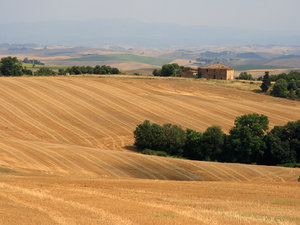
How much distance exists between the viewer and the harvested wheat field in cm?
2267

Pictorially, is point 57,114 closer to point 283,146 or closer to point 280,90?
point 283,146

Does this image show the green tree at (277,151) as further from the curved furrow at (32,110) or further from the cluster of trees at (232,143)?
the curved furrow at (32,110)

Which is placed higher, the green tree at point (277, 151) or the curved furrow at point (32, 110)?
the curved furrow at point (32, 110)

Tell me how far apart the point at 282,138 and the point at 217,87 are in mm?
51556

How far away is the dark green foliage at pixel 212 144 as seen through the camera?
2379 inches

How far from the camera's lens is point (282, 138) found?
2442 inches

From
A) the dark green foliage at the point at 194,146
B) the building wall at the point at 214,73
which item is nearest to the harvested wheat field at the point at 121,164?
the dark green foliage at the point at 194,146

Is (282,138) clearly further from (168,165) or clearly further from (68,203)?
(68,203)

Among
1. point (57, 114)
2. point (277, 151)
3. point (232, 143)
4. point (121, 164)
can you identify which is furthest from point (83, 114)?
point (277, 151)

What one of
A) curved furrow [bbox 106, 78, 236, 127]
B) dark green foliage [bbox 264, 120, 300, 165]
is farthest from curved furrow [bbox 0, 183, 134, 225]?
curved furrow [bbox 106, 78, 236, 127]

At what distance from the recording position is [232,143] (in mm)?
61375

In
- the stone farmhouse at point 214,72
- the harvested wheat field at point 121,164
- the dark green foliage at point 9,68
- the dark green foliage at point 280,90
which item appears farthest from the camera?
the stone farmhouse at point 214,72

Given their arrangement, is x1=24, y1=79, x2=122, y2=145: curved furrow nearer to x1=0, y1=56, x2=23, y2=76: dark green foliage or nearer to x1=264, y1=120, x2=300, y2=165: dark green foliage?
x1=264, y1=120, x2=300, y2=165: dark green foliage

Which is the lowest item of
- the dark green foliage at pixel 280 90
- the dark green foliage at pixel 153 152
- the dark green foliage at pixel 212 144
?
the dark green foliage at pixel 153 152
